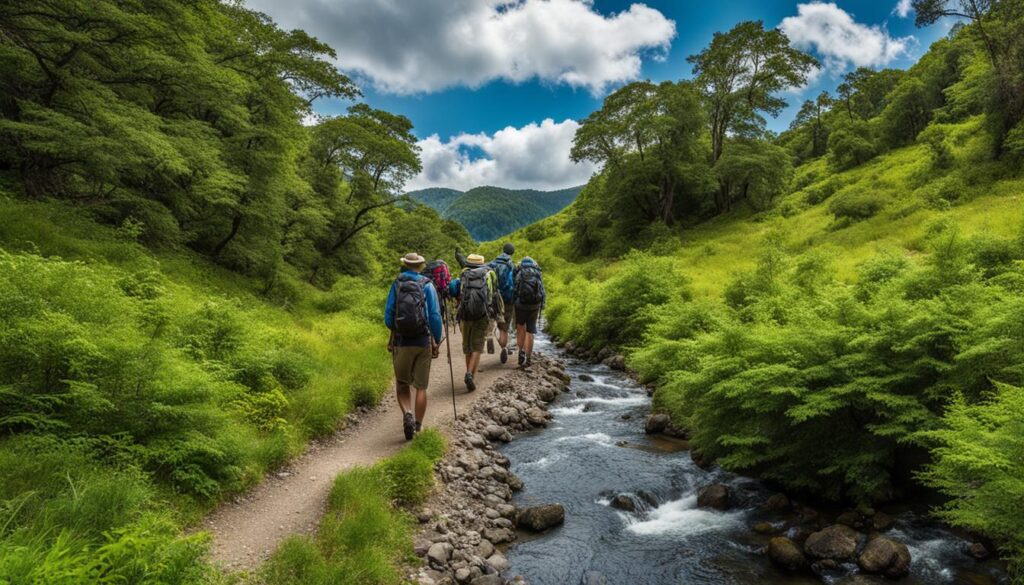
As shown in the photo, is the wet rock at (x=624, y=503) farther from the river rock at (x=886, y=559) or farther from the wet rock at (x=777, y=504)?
the river rock at (x=886, y=559)

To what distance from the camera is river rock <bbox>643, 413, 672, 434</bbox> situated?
11.6 meters

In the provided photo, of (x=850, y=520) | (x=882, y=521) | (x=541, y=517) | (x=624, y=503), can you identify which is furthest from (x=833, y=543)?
(x=541, y=517)

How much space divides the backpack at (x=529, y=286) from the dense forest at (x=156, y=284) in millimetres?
4589

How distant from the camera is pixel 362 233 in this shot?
104ft

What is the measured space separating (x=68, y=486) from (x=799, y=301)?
13.6m

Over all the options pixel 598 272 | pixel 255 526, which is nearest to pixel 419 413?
pixel 255 526

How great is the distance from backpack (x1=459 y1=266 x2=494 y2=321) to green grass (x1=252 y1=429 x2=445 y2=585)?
14.4 ft

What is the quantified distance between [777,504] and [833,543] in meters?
1.33

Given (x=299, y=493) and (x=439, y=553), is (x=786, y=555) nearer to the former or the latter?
(x=439, y=553)

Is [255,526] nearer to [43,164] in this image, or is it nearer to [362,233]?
[43,164]

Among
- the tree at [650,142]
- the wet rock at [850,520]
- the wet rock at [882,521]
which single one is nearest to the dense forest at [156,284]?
the wet rock at [850,520]

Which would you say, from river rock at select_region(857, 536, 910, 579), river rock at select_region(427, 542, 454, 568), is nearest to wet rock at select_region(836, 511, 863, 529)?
river rock at select_region(857, 536, 910, 579)

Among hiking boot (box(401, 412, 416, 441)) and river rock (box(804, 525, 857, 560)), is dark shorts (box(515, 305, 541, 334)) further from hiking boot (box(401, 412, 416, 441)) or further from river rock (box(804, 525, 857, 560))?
river rock (box(804, 525, 857, 560))

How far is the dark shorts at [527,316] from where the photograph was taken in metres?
14.2
